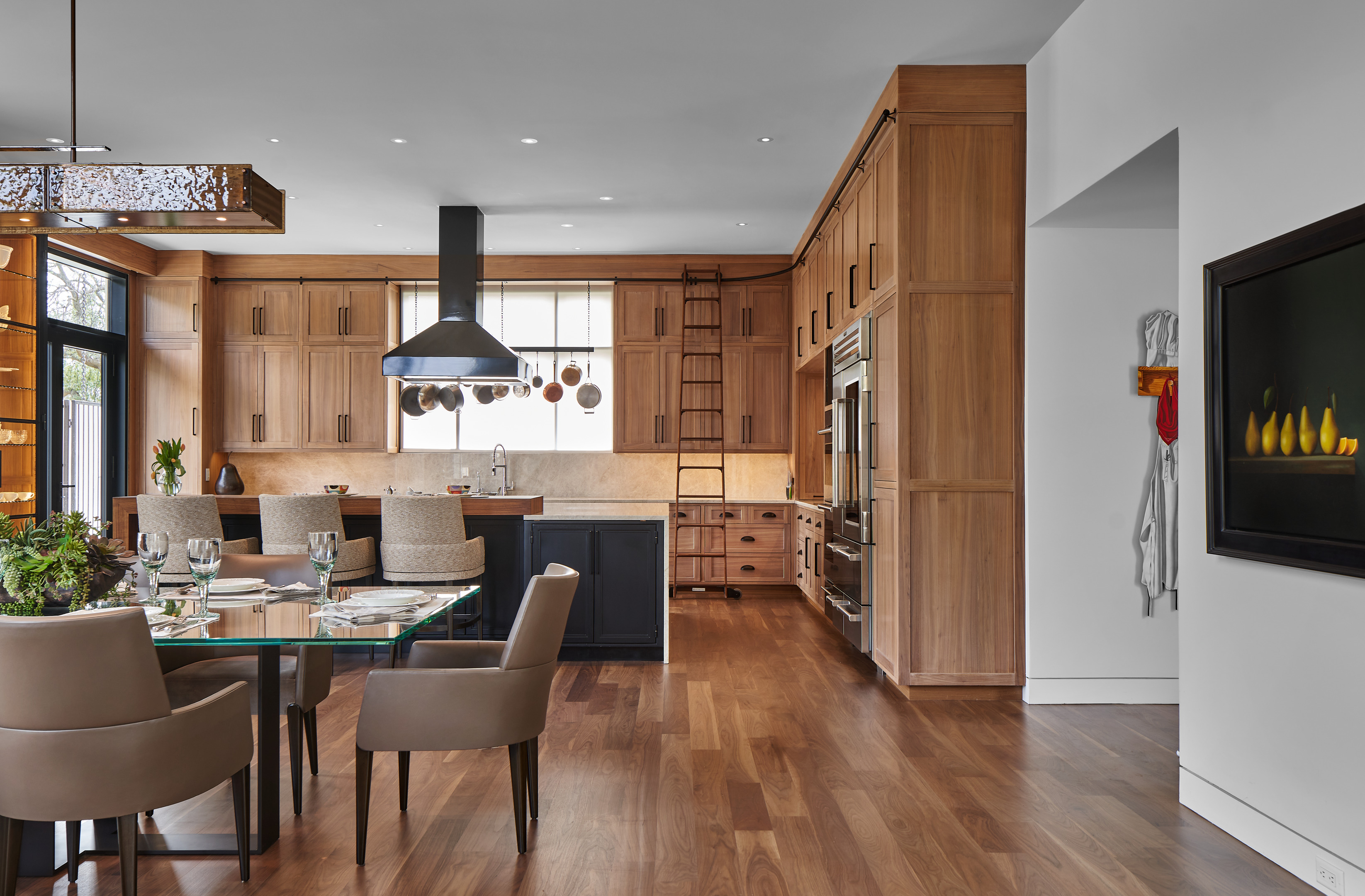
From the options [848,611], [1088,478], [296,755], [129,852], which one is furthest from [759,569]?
[129,852]

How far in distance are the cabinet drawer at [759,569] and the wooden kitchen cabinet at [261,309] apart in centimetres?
430

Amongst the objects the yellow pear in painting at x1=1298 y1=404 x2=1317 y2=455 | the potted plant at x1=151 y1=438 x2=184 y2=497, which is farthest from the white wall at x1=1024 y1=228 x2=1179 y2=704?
the potted plant at x1=151 y1=438 x2=184 y2=497

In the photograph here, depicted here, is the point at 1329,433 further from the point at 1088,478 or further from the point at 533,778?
the point at 533,778

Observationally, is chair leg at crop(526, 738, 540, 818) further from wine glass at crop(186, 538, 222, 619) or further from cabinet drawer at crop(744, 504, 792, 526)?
cabinet drawer at crop(744, 504, 792, 526)

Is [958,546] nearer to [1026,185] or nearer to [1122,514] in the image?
[1122,514]

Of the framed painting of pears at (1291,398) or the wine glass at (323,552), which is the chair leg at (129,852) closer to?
the wine glass at (323,552)

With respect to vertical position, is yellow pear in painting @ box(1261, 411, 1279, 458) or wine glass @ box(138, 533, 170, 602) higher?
yellow pear in painting @ box(1261, 411, 1279, 458)

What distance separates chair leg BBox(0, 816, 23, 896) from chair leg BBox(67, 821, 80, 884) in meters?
0.28

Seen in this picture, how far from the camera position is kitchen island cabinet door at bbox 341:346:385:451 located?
7.66m

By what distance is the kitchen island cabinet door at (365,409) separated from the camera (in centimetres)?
766

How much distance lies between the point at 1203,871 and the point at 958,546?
1873 millimetres

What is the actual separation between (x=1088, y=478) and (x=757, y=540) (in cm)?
380

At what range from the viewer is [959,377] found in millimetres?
4117

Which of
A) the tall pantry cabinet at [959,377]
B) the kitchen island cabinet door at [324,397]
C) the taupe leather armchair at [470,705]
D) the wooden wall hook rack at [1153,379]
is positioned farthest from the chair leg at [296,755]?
the kitchen island cabinet door at [324,397]
